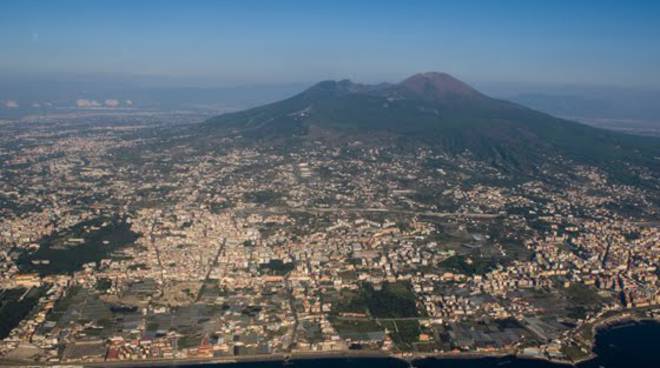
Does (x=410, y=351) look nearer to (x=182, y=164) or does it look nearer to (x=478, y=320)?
(x=478, y=320)

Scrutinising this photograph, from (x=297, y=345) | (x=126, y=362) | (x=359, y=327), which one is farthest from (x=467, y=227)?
(x=126, y=362)

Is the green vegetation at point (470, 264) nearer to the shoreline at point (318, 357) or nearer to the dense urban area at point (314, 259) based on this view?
the dense urban area at point (314, 259)

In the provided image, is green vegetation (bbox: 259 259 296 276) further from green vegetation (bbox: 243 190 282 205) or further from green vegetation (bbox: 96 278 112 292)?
green vegetation (bbox: 243 190 282 205)

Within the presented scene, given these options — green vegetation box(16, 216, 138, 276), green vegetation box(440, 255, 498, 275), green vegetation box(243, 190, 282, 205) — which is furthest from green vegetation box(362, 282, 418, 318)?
green vegetation box(243, 190, 282, 205)

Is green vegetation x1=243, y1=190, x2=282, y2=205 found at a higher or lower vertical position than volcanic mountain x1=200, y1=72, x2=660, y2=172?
lower

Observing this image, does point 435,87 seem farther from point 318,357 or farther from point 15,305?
point 15,305

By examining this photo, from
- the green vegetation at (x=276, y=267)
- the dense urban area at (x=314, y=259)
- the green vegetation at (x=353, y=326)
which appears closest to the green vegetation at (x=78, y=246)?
the dense urban area at (x=314, y=259)
